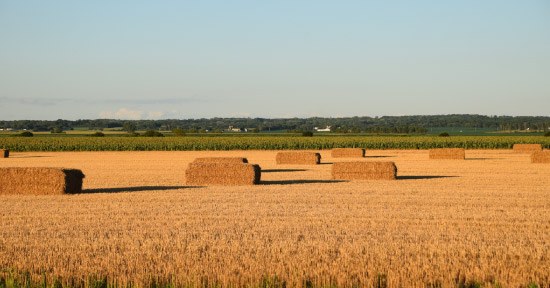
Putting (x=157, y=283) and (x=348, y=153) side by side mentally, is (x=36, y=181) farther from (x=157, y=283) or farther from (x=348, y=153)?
(x=348, y=153)

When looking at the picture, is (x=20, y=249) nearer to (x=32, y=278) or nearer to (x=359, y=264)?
(x=32, y=278)

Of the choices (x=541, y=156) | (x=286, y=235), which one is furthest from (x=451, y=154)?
(x=286, y=235)

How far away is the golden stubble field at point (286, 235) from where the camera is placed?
35.0 ft

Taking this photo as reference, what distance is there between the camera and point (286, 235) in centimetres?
1438

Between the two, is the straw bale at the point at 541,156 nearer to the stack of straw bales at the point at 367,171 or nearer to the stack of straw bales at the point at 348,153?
the stack of straw bales at the point at 348,153

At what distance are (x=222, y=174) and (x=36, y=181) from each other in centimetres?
686

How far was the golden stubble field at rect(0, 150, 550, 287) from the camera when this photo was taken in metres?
10.7

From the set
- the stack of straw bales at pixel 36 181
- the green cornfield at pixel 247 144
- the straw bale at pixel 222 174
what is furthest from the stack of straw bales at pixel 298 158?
the green cornfield at pixel 247 144

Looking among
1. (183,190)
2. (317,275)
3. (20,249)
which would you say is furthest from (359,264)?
(183,190)

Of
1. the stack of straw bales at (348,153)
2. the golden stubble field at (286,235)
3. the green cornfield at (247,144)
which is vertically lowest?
the green cornfield at (247,144)

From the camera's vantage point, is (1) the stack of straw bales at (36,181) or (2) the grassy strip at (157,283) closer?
(2) the grassy strip at (157,283)

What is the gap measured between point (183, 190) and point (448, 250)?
1396cm

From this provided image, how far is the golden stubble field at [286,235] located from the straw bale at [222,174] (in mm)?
1646

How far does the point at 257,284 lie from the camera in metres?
9.91
